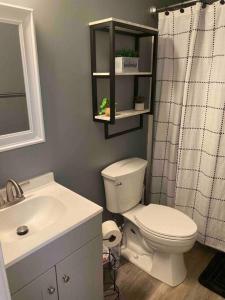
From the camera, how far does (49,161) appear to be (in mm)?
1512

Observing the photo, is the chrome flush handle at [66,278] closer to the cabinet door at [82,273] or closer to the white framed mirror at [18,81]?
the cabinet door at [82,273]

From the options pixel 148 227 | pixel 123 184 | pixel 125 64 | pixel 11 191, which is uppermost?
pixel 125 64

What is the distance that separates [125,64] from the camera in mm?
1676

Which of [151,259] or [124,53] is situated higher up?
[124,53]

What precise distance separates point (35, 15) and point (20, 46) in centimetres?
18

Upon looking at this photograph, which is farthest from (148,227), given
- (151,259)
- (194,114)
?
(194,114)

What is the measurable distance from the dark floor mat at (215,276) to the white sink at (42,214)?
1146mm

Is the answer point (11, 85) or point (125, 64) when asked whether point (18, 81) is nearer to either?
point (11, 85)

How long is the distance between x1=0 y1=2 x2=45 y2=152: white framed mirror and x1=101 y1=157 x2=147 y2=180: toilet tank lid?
61 cm

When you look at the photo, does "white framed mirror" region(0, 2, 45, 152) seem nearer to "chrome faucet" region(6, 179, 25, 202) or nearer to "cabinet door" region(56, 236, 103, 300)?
"chrome faucet" region(6, 179, 25, 202)

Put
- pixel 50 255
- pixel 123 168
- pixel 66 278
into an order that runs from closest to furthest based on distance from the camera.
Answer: pixel 50 255 < pixel 66 278 < pixel 123 168

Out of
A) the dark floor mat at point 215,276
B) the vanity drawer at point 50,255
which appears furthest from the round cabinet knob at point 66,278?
the dark floor mat at point 215,276

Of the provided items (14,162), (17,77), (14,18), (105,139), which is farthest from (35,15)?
(105,139)

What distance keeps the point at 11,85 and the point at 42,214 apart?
28.5 inches
